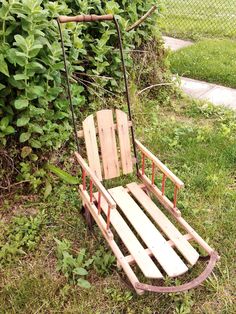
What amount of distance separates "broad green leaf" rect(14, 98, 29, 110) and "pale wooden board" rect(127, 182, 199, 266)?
116 cm

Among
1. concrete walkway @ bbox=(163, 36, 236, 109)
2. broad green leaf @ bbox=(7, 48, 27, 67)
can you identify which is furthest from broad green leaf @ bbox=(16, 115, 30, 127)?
concrete walkway @ bbox=(163, 36, 236, 109)

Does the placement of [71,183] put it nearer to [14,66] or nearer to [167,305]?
[14,66]

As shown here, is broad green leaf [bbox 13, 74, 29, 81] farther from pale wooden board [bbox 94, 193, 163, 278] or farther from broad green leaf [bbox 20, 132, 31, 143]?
pale wooden board [bbox 94, 193, 163, 278]

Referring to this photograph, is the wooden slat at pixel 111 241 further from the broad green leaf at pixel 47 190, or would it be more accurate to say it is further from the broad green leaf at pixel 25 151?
the broad green leaf at pixel 25 151

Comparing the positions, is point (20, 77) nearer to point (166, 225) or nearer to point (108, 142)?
point (108, 142)

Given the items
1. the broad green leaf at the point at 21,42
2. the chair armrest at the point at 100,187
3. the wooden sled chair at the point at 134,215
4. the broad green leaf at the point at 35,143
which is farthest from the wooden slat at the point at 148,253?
the broad green leaf at the point at 21,42

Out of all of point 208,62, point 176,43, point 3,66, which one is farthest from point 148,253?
point 176,43

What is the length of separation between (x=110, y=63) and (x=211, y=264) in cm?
254

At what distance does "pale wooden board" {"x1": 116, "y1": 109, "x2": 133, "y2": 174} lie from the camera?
335 cm

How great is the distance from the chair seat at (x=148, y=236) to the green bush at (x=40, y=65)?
832 mm

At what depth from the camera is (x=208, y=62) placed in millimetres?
6680

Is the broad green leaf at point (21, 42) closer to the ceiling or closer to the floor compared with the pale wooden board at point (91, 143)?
closer to the ceiling

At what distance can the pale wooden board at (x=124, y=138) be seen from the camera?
335 cm

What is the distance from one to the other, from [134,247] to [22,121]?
134 cm
